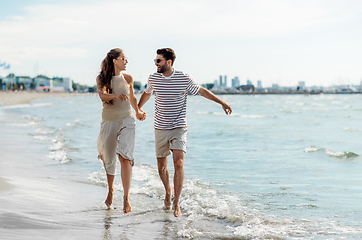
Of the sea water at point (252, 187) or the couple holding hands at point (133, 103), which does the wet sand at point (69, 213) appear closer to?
the sea water at point (252, 187)

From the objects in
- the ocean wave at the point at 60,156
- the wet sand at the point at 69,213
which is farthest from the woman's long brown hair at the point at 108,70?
the ocean wave at the point at 60,156

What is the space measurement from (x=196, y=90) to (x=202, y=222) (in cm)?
156

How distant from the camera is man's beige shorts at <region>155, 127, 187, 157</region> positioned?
445 centimetres

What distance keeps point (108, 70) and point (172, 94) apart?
79 cm

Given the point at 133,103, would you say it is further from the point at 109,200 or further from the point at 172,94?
the point at 109,200

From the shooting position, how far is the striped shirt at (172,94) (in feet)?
14.4

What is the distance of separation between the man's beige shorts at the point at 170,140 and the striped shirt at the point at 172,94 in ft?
0.20

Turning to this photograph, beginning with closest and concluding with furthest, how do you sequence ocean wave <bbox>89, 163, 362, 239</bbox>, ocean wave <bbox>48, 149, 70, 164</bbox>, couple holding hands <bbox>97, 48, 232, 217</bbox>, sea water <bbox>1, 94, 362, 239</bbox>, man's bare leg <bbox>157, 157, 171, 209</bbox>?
ocean wave <bbox>89, 163, 362, 239</bbox> → sea water <bbox>1, 94, 362, 239</bbox> → couple holding hands <bbox>97, 48, 232, 217</bbox> → man's bare leg <bbox>157, 157, 171, 209</bbox> → ocean wave <bbox>48, 149, 70, 164</bbox>

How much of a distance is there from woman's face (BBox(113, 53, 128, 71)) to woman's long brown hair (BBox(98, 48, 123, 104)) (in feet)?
A: 0.11

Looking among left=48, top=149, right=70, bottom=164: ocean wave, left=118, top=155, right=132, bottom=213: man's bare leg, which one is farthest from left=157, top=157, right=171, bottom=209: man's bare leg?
left=48, top=149, right=70, bottom=164: ocean wave

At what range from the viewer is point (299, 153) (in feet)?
35.1

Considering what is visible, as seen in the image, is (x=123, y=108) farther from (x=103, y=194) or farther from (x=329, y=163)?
(x=329, y=163)

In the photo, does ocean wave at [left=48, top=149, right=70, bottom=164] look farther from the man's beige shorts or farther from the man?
the man

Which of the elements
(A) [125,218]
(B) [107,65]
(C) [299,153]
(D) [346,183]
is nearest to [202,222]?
(A) [125,218]
